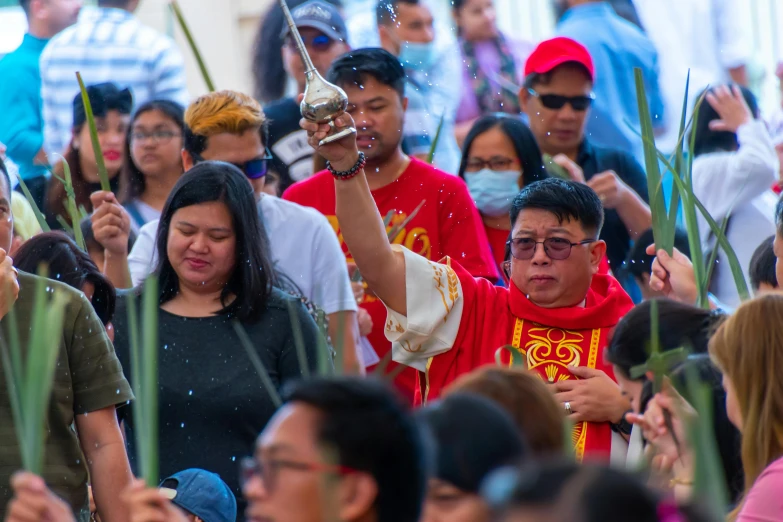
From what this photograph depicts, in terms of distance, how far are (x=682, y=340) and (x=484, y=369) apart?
99cm

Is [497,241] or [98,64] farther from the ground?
[98,64]

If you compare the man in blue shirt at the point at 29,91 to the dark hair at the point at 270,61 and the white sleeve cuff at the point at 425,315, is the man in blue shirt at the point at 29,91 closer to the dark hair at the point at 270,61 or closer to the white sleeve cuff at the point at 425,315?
the dark hair at the point at 270,61

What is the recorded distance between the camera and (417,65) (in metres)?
5.81

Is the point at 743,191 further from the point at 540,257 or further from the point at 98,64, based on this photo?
the point at 98,64

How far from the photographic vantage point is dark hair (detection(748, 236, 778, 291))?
3895 mm

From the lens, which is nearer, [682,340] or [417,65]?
[682,340]

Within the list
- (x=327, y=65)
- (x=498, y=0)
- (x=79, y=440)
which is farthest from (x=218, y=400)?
(x=498, y=0)

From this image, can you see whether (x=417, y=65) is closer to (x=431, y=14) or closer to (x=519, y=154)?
(x=431, y=14)

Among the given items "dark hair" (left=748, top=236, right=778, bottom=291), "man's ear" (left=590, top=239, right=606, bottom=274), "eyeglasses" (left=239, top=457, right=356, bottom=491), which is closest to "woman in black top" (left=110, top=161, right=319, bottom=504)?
"man's ear" (left=590, top=239, right=606, bottom=274)

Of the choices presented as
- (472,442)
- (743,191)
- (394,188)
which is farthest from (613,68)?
(472,442)

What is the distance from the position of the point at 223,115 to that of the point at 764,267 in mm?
1754

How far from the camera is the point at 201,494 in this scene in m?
3.38

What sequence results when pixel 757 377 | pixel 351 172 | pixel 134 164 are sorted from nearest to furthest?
pixel 757 377 → pixel 351 172 → pixel 134 164

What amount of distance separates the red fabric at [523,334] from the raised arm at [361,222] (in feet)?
0.63
